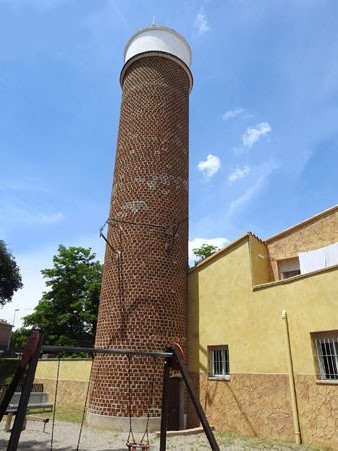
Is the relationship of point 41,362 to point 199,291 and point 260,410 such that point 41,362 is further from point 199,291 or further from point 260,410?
point 260,410

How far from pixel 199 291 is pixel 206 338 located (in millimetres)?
1820

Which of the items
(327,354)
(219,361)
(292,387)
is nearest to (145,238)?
(219,361)

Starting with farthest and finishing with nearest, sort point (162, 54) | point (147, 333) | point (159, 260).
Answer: point (162, 54) → point (159, 260) → point (147, 333)

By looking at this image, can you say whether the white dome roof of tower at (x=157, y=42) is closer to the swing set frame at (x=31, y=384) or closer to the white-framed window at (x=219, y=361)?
the white-framed window at (x=219, y=361)

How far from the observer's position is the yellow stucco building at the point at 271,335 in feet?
31.9

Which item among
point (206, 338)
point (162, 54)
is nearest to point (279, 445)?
point (206, 338)

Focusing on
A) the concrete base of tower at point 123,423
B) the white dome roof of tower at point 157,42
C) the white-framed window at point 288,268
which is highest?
the white dome roof of tower at point 157,42

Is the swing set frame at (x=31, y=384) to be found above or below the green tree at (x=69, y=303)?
below

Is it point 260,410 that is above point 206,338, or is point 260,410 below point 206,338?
below

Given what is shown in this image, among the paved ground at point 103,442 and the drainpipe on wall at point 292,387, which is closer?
the paved ground at point 103,442

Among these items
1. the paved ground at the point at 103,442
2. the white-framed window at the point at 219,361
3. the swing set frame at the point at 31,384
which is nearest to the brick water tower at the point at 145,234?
the paved ground at the point at 103,442

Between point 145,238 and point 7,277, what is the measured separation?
22.6m

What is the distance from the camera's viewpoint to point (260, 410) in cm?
1058

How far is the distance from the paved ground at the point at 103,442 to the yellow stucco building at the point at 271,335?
855mm
